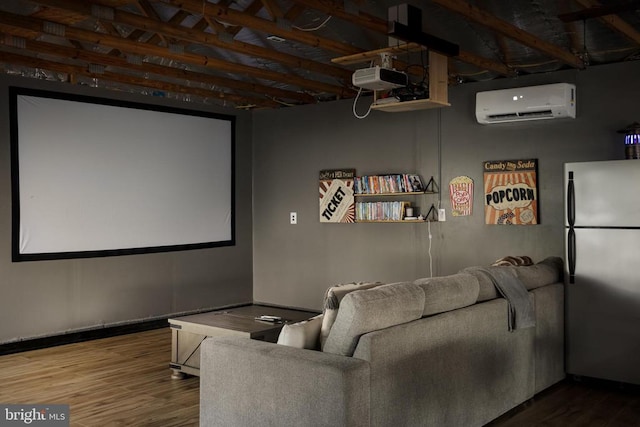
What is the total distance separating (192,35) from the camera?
5.25 meters

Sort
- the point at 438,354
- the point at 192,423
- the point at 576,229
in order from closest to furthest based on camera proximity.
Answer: the point at 438,354 → the point at 192,423 → the point at 576,229

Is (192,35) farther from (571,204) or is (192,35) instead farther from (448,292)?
(571,204)

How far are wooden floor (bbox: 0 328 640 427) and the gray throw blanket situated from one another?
2.02ft

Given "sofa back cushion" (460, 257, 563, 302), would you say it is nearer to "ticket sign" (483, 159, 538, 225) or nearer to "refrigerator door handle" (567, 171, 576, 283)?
"refrigerator door handle" (567, 171, 576, 283)

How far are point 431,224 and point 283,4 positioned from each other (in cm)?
282

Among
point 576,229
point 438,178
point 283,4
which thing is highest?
point 283,4

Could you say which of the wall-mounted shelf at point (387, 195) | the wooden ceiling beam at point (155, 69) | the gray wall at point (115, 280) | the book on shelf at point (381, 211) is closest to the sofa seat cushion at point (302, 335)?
the wooden ceiling beam at point (155, 69)

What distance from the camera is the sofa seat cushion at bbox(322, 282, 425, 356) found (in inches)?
129

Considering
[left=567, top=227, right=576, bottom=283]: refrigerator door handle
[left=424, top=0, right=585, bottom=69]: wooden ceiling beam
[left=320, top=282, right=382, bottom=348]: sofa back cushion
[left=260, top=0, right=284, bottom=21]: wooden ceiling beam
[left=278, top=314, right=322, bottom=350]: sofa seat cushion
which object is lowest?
[left=278, top=314, right=322, bottom=350]: sofa seat cushion

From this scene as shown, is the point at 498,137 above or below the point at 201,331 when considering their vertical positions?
above

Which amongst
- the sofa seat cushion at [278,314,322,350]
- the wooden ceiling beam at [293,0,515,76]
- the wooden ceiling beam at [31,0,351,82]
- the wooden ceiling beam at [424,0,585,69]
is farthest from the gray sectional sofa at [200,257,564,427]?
the wooden ceiling beam at [31,0,351,82]

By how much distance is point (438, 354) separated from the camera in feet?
12.1

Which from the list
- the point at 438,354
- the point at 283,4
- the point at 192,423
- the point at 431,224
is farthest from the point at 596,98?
the point at 192,423

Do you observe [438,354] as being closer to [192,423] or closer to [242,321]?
[192,423]
